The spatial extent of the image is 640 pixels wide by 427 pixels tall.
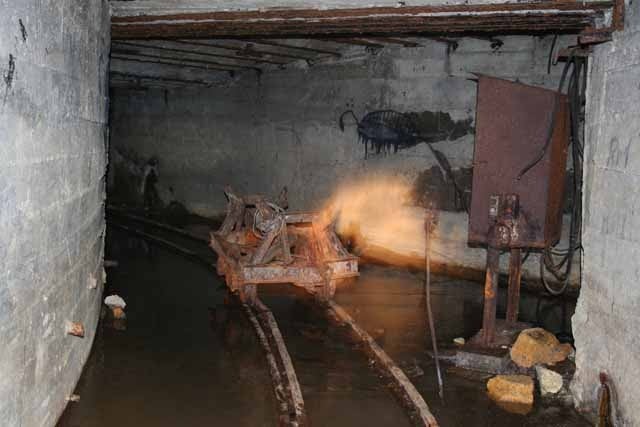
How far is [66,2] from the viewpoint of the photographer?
4180 millimetres

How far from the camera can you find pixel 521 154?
6008 mm

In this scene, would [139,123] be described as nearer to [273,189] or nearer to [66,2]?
[273,189]

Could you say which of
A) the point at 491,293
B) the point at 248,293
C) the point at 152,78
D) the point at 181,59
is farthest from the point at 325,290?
the point at 152,78

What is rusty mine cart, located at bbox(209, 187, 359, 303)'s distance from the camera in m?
7.82

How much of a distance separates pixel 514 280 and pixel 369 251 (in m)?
5.16

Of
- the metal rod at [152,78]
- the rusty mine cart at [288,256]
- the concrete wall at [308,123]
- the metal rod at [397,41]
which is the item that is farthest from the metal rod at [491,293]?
the metal rod at [152,78]

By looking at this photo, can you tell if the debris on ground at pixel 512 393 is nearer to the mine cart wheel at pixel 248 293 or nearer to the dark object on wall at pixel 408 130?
the mine cart wheel at pixel 248 293

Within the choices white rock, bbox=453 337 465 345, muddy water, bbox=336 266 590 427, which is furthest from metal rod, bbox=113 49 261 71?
white rock, bbox=453 337 465 345

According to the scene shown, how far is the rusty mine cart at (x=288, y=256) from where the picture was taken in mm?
7816

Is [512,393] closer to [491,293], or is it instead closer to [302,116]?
[491,293]

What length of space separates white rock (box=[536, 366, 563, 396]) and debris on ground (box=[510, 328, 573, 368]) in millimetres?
277

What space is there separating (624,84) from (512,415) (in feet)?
8.79

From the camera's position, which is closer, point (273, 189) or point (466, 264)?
point (466, 264)

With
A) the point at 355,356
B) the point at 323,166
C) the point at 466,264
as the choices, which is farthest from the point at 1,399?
the point at 323,166
